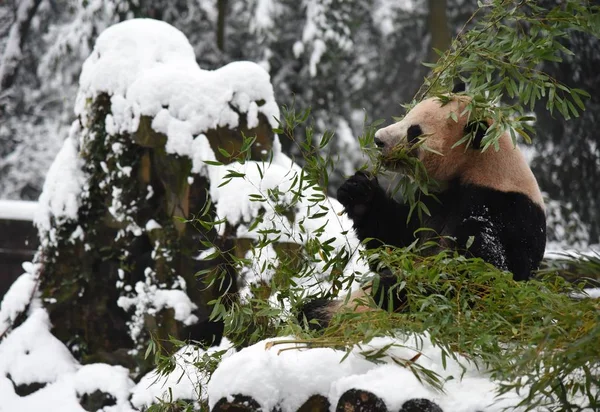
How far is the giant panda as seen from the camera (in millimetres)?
2785

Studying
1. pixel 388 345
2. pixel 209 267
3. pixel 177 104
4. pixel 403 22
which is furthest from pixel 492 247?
pixel 403 22

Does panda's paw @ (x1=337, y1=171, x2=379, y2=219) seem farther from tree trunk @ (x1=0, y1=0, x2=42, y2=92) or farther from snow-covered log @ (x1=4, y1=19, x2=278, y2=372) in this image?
tree trunk @ (x1=0, y1=0, x2=42, y2=92)

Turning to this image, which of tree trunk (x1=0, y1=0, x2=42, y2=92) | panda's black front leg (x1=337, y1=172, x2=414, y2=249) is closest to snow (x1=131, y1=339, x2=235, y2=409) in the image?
panda's black front leg (x1=337, y1=172, x2=414, y2=249)

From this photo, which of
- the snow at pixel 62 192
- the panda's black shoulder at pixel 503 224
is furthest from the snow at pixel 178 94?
the panda's black shoulder at pixel 503 224

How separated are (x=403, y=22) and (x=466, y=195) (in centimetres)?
1087

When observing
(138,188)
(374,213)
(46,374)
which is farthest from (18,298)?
(374,213)

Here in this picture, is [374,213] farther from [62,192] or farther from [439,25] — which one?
[439,25]

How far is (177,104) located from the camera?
15.4ft

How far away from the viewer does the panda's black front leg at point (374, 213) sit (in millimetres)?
3029

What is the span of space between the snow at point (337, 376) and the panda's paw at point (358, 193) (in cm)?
88

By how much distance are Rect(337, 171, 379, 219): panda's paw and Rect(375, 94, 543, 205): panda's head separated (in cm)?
15


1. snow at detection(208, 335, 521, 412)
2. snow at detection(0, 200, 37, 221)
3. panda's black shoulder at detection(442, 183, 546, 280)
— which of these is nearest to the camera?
snow at detection(208, 335, 521, 412)

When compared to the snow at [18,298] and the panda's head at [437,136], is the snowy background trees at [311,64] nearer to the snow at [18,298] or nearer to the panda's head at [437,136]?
the snow at [18,298]

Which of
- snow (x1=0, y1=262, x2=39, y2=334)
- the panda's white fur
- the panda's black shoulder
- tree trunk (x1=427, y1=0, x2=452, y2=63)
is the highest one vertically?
the panda's white fur
